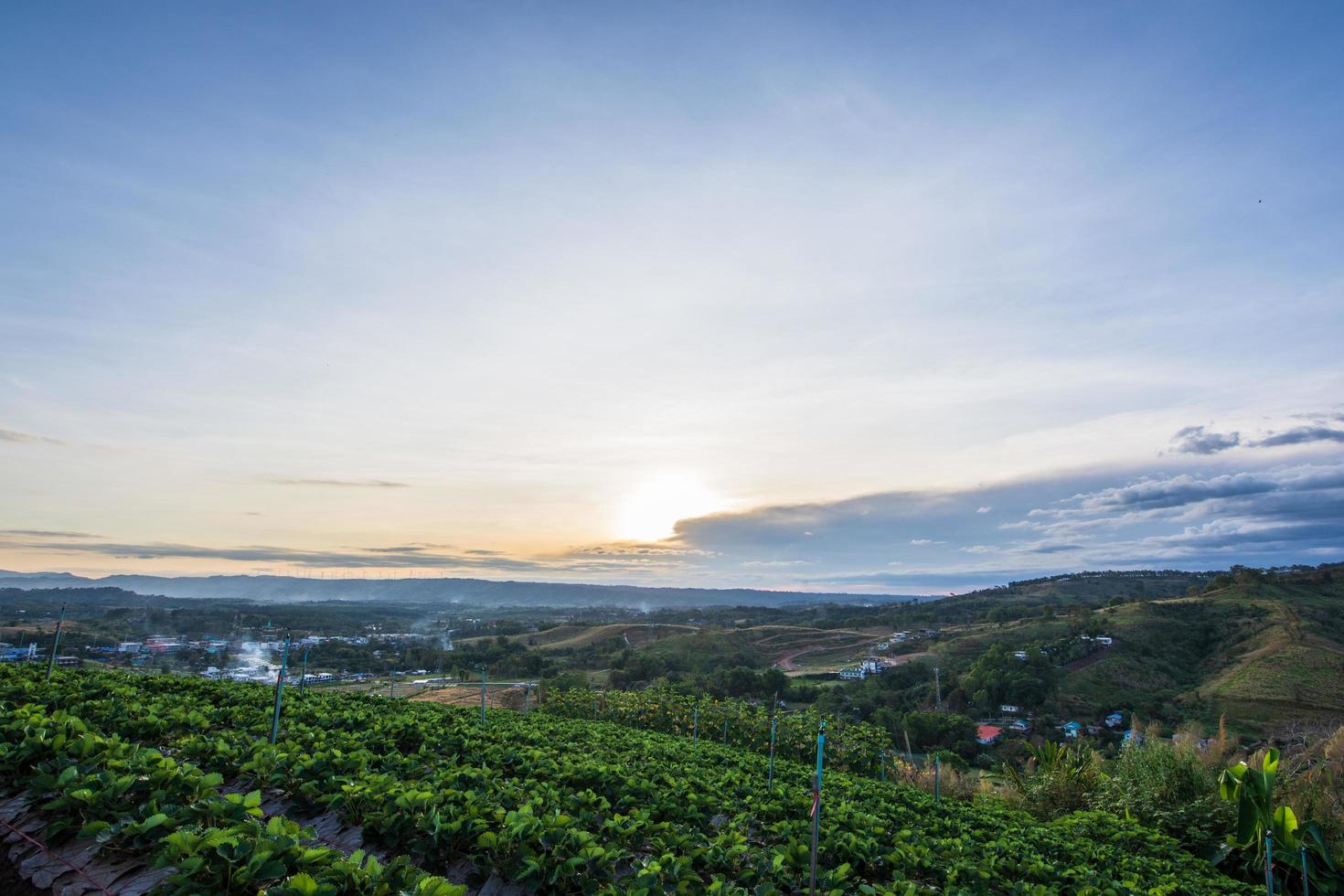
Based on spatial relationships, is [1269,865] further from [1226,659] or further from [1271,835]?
[1226,659]

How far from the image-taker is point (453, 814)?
17.3 ft

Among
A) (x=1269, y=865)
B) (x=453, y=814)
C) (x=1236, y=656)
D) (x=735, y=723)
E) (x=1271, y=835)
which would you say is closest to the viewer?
(x=453, y=814)

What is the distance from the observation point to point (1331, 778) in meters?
14.4

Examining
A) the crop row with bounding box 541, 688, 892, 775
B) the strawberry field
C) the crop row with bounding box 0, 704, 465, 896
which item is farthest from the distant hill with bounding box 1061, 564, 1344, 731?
the crop row with bounding box 0, 704, 465, 896

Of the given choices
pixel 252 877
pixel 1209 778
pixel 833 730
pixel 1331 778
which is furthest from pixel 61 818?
pixel 1331 778

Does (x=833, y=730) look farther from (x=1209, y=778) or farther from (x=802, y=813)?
(x=802, y=813)

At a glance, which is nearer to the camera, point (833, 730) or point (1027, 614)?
point (833, 730)

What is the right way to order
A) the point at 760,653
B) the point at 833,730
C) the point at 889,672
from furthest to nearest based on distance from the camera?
1. the point at 760,653
2. the point at 889,672
3. the point at 833,730

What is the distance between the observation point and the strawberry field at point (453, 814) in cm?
407

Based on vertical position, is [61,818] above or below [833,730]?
above

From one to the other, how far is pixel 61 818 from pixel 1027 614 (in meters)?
112

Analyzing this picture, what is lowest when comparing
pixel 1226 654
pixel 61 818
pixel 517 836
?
pixel 1226 654

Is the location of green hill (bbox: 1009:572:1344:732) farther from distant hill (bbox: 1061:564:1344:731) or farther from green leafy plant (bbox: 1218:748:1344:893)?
green leafy plant (bbox: 1218:748:1344:893)

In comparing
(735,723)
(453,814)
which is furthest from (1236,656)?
(453,814)
